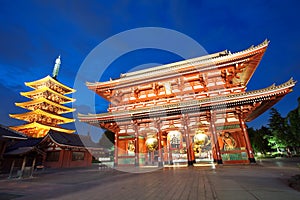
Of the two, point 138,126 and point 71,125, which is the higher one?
point 71,125

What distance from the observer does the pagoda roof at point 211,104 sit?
9.80 metres

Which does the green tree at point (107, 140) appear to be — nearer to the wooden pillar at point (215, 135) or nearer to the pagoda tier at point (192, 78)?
the pagoda tier at point (192, 78)

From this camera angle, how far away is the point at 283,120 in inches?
1038

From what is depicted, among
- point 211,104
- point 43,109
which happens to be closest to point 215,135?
point 211,104

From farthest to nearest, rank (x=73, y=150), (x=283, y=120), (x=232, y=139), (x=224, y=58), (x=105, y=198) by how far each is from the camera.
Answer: (x=283, y=120) < (x=73, y=150) < (x=224, y=58) < (x=232, y=139) < (x=105, y=198)

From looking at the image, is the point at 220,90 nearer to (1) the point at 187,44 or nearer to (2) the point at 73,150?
(1) the point at 187,44

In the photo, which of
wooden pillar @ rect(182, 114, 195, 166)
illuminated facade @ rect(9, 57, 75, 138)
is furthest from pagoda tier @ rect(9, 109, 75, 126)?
wooden pillar @ rect(182, 114, 195, 166)

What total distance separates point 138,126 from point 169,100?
152 inches

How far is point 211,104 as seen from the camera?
10.8 m

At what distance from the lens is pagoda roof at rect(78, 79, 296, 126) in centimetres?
980

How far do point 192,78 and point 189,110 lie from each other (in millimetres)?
4242

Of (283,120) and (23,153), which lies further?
(283,120)

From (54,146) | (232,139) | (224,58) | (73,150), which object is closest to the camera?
(232,139)

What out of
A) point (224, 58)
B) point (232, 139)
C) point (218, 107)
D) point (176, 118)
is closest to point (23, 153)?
point (176, 118)
